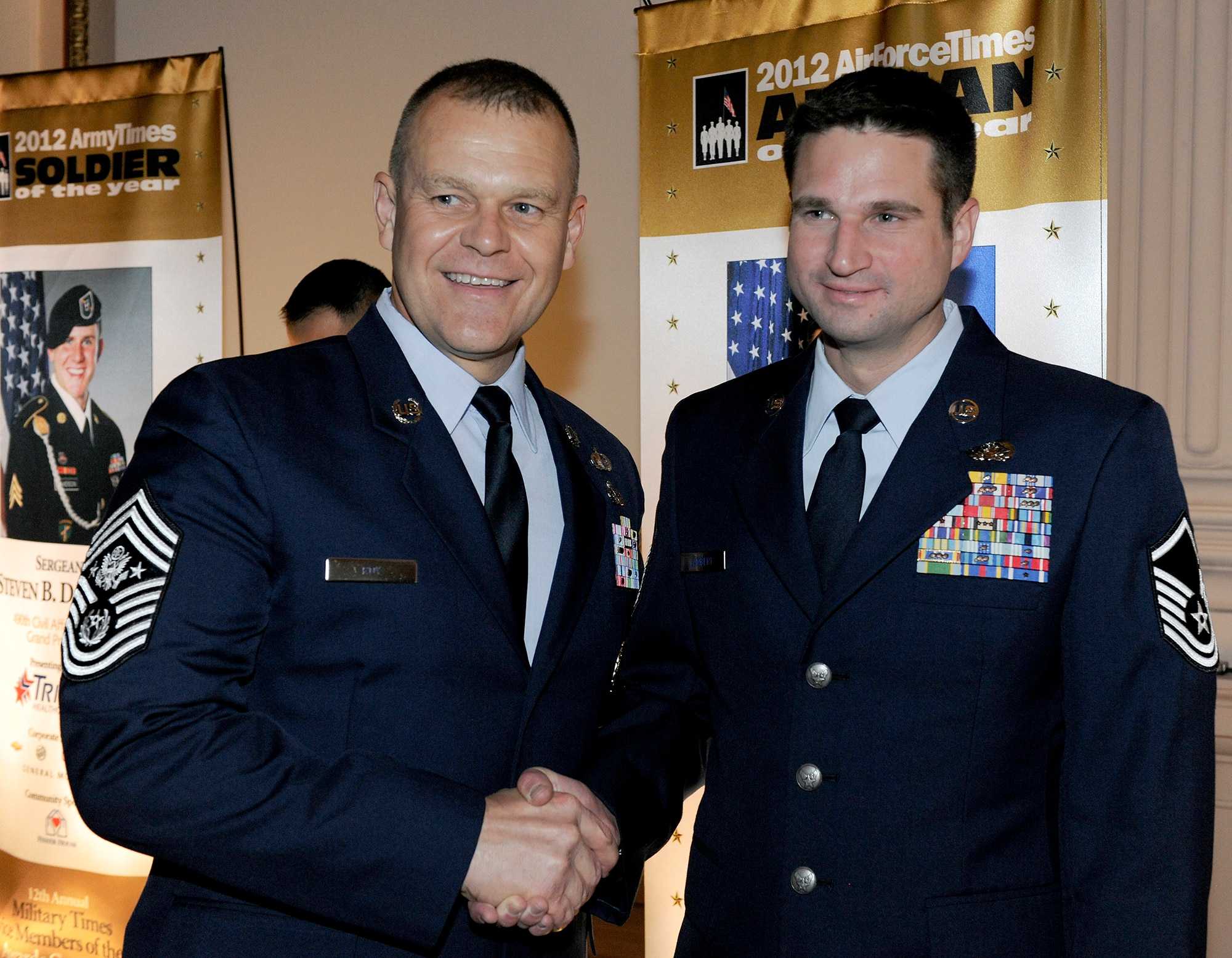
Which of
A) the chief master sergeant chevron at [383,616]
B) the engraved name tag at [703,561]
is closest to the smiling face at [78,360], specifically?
the chief master sergeant chevron at [383,616]

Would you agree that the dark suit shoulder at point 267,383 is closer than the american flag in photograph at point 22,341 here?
Yes

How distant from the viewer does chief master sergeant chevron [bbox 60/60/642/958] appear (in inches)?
54.2

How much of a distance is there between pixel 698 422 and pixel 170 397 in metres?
0.85

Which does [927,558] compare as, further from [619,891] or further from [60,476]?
[60,476]

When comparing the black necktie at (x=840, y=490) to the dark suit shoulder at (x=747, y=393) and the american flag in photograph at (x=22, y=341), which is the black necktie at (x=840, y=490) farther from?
the american flag in photograph at (x=22, y=341)

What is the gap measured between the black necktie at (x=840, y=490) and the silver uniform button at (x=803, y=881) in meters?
0.40

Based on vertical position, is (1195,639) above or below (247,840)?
above

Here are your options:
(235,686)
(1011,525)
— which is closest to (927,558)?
(1011,525)

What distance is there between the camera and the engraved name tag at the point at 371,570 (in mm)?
1497

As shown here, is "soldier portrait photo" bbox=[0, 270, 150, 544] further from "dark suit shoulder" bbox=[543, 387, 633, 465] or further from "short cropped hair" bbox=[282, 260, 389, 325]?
"dark suit shoulder" bbox=[543, 387, 633, 465]

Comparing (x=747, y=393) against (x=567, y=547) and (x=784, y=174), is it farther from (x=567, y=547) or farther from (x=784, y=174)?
(x=784, y=174)

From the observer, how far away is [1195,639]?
1499 mm

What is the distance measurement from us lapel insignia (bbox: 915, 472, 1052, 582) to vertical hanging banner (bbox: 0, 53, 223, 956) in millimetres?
2978

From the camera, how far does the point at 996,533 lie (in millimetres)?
1549
